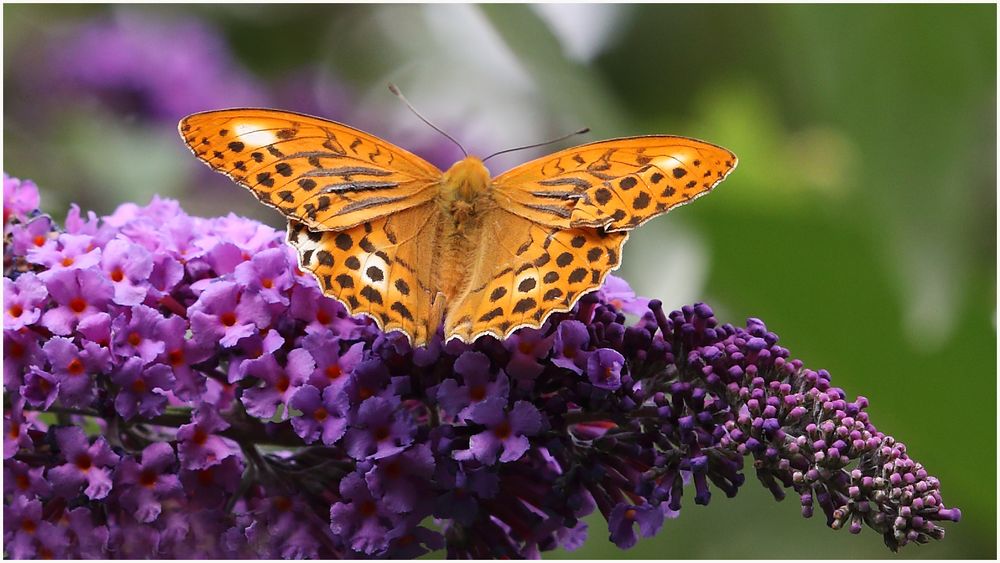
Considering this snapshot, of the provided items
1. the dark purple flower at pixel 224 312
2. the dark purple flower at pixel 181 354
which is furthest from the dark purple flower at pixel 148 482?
the dark purple flower at pixel 224 312

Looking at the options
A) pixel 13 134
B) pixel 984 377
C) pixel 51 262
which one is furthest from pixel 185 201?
pixel 984 377

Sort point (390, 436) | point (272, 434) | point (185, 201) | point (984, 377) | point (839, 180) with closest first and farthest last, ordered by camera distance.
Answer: point (390, 436) < point (272, 434) < point (984, 377) < point (839, 180) < point (185, 201)

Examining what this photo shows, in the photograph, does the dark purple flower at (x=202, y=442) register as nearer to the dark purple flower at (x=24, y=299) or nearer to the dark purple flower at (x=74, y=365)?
the dark purple flower at (x=74, y=365)

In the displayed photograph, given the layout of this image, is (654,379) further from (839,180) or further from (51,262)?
(839,180)

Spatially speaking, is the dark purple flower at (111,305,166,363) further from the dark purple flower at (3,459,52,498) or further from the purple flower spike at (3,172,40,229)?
the purple flower spike at (3,172,40,229)

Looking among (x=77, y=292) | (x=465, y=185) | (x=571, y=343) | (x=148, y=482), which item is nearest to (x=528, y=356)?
(x=571, y=343)
